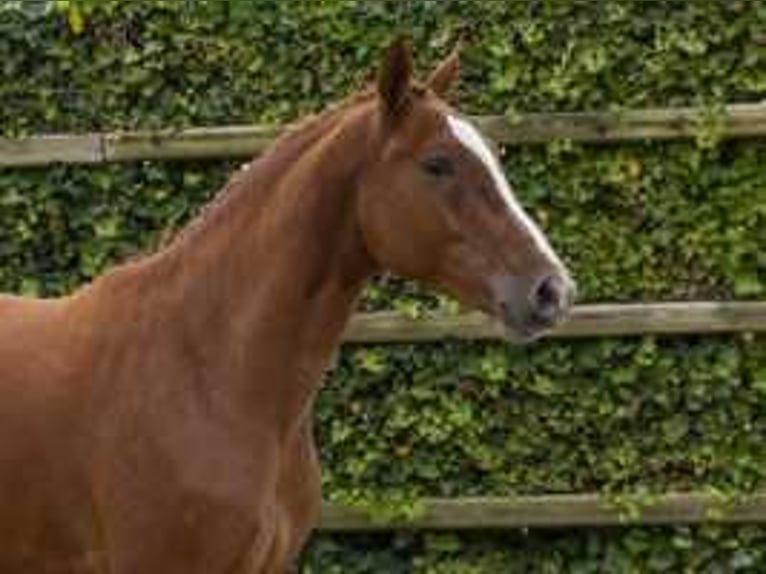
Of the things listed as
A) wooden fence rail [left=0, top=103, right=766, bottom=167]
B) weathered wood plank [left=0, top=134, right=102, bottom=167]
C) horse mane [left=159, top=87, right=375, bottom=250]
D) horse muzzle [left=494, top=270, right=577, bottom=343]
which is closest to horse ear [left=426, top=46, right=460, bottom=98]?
horse mane [left=159, top=87, right=375, bottom=250]

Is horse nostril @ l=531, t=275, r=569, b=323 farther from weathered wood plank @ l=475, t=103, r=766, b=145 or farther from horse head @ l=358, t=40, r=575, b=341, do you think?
weathered wood plank @ l=475, t=103, r=766, b=145

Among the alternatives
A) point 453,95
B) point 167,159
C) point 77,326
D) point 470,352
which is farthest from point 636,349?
point 77,326

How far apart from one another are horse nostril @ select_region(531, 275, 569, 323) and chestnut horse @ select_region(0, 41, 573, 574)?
33mm

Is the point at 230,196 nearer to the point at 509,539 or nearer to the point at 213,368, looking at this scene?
the point at 213,368

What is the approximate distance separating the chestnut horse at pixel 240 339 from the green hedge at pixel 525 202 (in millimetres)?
1541

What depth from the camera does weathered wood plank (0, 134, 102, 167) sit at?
6.33 metres

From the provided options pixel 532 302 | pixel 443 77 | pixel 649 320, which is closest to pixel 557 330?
pixel 649 320

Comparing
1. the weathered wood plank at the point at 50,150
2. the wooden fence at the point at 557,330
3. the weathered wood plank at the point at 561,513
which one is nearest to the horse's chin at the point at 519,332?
the wooden fence at the point at 557,330

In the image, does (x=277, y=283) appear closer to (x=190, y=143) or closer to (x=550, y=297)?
(x=550, y=297)

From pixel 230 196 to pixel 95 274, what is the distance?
6.05 ft

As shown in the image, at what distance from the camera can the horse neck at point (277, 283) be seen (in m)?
4.52

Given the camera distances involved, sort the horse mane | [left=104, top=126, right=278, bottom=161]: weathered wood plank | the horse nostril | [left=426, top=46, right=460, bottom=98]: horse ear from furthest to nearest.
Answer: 1. [left=104, top=126, right=278, bottom=161]: weathered wood plank
2. [left=426, top=46, right=460, bottom=98]: horse ear
3. the horse mane
4. the horse nostril

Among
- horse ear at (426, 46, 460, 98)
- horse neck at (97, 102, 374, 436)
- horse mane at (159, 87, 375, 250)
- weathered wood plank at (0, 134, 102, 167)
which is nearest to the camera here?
horse neck at (97, 102, 374, 436)

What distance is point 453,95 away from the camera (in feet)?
20.1
